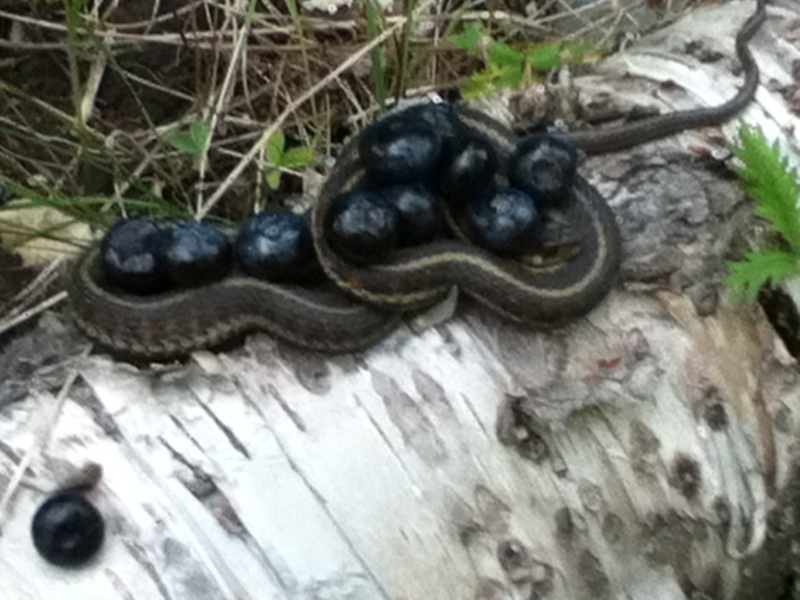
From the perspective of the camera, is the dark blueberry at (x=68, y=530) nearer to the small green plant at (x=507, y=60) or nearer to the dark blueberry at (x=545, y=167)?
the dark blueberry at (x=545, y=167)

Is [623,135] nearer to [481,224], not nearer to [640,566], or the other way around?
[481,224]

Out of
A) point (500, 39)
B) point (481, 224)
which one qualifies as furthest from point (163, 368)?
point (500, 39)

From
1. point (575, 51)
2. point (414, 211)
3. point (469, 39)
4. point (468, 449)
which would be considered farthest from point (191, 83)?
point (468, 449)

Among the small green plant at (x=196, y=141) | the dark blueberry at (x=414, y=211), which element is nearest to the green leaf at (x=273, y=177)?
the small green plant at (x=196, y=141)

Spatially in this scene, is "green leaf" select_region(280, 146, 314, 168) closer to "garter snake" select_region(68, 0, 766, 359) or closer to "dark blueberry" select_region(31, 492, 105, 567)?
"garter snake" select_region(68, 0, 766, 359)

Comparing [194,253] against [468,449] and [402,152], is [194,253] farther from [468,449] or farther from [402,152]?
[468,449]

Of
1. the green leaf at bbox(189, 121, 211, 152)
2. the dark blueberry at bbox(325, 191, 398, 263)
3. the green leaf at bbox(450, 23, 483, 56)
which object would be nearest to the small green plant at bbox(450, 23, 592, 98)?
the green leaf at bbox(450, 23, 483, 56)
